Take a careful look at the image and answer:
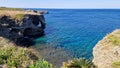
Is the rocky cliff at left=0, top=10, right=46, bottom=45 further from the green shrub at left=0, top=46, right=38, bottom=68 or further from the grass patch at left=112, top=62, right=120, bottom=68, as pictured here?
the grass patch at left=112, top=62, right=120, bottom=68

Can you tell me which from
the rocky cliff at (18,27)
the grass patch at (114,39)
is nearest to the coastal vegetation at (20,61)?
the grass patch at (114,39)

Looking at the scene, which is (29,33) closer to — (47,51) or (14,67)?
(47,51)

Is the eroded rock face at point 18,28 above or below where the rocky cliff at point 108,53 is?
below

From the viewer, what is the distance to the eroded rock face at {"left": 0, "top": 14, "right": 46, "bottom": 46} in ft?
197

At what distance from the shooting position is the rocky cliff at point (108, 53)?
2075cm

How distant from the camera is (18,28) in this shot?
63.8 m

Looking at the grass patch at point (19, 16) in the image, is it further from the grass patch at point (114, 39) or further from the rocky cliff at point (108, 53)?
the grass patch at point (114, 39)

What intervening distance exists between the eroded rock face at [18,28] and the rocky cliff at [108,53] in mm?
39657

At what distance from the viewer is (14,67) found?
81.0ft

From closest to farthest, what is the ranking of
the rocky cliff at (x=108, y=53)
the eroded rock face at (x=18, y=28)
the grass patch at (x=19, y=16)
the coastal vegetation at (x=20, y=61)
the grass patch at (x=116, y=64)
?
1. the grass patch at (x=116, y=64)
2. the rocky cliff at (x=108, y=53)
3. the coastal vegetation at (x=20, y=61)
4. the eroded rock face at (x=18, y=28)
5. the grass patch at (x=19, y=16)

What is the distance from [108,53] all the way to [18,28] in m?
45.1

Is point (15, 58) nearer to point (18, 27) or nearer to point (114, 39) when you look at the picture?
point (114, 39)

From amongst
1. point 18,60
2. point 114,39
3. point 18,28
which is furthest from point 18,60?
point 18,28

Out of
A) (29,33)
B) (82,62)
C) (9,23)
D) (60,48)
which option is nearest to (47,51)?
(60,48)
